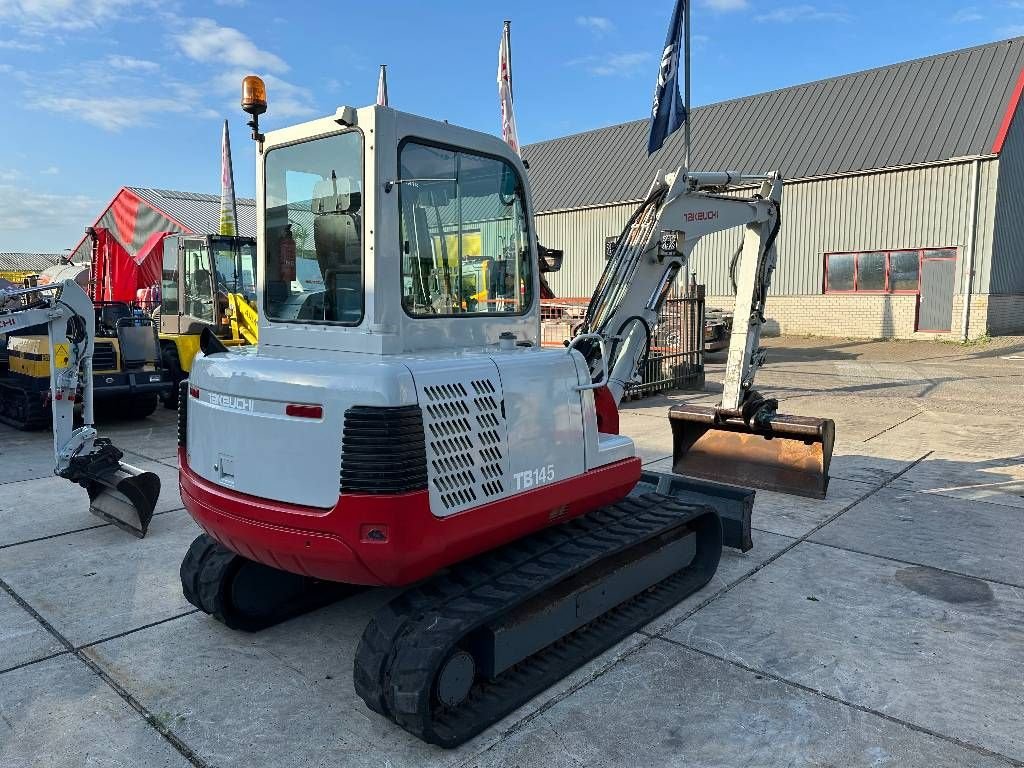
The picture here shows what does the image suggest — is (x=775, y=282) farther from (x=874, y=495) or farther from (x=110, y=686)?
(x=110, y=686)

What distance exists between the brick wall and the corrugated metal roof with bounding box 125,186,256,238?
21535mm

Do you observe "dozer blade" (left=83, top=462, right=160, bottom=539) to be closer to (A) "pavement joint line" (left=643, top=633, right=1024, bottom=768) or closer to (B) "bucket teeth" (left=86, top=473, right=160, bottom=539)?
(B) "bucket teeth" (left=86, top=473, right=160, bottom=539)

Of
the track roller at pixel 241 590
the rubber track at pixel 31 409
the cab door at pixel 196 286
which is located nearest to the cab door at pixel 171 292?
the cab door at pixel 196 286

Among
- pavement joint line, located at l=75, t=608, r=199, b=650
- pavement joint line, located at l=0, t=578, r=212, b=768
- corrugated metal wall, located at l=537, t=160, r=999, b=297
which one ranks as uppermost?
corrugated metal wall, located at l=537, t=160, r=999, b=297

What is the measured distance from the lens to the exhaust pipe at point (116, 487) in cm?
580

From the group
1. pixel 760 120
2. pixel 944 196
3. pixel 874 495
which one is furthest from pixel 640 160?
pixel 874 495

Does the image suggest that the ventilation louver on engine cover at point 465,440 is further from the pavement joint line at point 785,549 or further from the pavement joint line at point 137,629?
the pavement joint line at point 137,629

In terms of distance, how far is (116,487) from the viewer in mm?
5918

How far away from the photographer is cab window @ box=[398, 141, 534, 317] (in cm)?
349

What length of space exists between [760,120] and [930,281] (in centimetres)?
852

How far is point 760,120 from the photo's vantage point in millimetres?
25391

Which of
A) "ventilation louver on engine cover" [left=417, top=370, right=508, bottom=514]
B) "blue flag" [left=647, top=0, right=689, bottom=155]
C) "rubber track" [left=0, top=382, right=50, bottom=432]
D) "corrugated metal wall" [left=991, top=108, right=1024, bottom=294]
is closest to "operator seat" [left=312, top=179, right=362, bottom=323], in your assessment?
"ventilation louver on engine cover" [left=417, top=370, right=508, bottom=514]

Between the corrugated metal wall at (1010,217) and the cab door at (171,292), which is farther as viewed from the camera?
the corrugated metal wall at (1010,217)

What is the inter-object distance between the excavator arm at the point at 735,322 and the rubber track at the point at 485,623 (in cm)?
138
